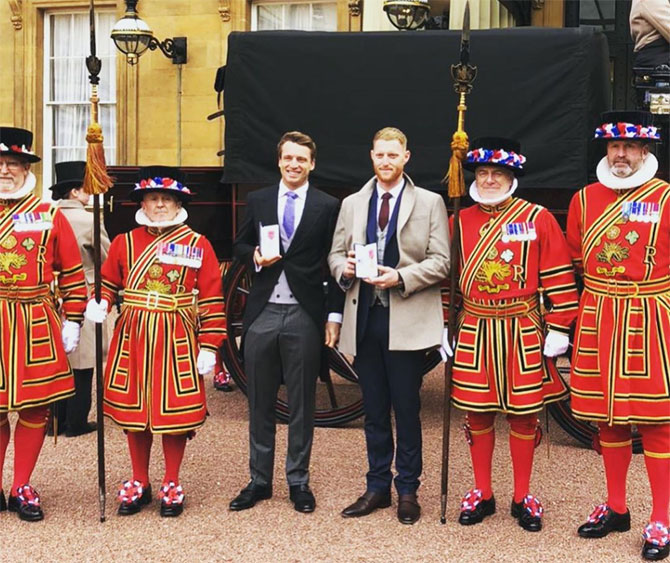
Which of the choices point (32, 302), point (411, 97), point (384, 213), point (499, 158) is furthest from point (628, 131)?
point (32, 302)

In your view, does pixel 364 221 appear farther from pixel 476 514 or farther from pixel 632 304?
pixel 476 514

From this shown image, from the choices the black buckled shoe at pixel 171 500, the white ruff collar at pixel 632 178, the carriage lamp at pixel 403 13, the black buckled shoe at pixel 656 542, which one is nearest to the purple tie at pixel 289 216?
the black buckled shoe at pixel 171 500

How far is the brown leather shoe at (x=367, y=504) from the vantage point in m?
4.60

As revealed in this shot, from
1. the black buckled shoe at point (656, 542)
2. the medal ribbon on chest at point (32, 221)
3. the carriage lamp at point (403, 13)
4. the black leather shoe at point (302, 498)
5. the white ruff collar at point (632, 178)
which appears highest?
the carriage lamp at point (403, 13)

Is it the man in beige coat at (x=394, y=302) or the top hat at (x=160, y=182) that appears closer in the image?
the man in beige coat at (x=394, y=302)

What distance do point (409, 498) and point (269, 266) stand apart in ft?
4.02

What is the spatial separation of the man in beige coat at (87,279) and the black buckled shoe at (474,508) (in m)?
2.56

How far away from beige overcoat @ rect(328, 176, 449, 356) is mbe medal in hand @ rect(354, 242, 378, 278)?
0.13m

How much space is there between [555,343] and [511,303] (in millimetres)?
255

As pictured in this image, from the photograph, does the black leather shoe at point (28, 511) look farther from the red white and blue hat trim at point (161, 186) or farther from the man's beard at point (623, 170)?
A: the man's beard at point (623, 170)

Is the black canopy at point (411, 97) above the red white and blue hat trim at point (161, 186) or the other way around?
above

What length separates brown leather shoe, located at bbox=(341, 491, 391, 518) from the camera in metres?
4.60

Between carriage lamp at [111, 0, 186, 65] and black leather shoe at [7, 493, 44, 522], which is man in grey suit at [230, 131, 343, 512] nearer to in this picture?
black leather shoe at [7, 493, 44, 522]

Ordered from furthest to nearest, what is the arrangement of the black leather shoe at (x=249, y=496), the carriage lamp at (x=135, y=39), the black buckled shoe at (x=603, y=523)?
the carriage lamp at (x=135, y=39)
the black leather shoe at (x=249, y=496)
the black buckled shoe at (x=603, y=523)
